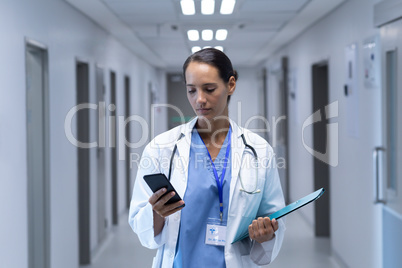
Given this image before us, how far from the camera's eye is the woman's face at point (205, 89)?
5.93ft

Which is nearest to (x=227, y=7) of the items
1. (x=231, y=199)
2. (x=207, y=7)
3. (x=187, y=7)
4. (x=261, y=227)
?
(x=207, y=7)

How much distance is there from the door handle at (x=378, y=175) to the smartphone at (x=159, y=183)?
2578mm

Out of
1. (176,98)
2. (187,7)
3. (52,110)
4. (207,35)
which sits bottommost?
(52,110)

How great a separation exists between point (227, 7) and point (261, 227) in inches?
155

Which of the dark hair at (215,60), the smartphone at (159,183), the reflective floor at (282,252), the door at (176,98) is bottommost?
the reflective floor at (282,252)

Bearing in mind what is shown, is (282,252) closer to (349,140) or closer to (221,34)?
(349,140)

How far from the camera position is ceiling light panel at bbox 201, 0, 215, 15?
5.08 m

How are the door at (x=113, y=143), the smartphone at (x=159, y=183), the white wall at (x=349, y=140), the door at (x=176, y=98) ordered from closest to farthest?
1. the smartphone at (x=159, y=183)
2. the white wall at (x=349, y=140)
3. the door at (x=113, y=143)
4. the door at (x=176, y=98)

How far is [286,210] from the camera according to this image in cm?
169

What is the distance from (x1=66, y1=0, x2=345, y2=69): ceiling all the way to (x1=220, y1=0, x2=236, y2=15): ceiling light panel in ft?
0.16

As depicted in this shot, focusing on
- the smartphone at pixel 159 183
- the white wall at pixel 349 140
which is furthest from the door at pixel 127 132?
the smartphone at pixel 159 183

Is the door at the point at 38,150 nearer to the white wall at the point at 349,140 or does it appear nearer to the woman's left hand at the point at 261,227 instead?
the white wall at the point at 349,140

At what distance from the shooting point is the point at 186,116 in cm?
1684


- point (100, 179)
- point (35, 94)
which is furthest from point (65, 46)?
point (100, 179)
